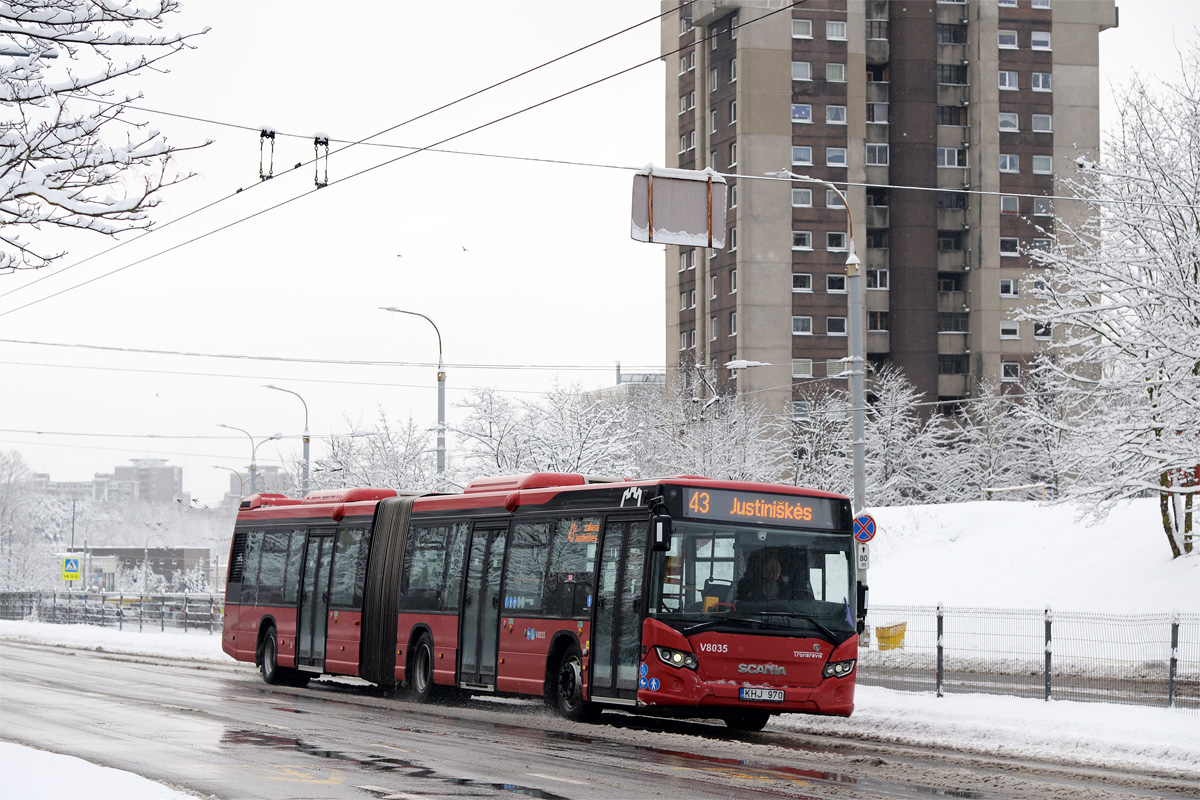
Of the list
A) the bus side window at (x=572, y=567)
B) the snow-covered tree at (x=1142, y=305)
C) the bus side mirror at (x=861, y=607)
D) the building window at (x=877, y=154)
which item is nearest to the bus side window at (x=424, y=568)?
the bus side window at (x=572, y=567)

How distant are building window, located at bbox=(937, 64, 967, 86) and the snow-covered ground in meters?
53.5

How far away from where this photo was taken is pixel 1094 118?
9688 cm

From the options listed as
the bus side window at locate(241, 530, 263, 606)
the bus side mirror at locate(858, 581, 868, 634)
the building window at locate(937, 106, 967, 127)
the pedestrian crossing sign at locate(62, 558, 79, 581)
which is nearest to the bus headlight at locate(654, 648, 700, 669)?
the bus side mirror at locate(858, 581, 868, 634)

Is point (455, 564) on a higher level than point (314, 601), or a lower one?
higher

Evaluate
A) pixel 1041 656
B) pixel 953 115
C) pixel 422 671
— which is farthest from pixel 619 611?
pixel 953 115

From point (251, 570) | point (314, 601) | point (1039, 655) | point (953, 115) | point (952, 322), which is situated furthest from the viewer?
point (952, 322)

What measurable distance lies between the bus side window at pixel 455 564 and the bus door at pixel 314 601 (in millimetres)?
4477

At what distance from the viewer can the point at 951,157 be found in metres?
96.2

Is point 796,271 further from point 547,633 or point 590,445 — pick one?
point 547,633

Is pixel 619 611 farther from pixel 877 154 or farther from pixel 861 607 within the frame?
pixel 877 154

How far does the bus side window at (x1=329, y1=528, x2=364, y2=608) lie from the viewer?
2423 cm

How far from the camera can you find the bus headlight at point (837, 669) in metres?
16.8

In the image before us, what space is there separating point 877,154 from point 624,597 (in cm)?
8135

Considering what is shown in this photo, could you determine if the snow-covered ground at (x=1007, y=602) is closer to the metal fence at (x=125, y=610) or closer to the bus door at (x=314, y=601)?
the metal fence at (x=125, y=610)
